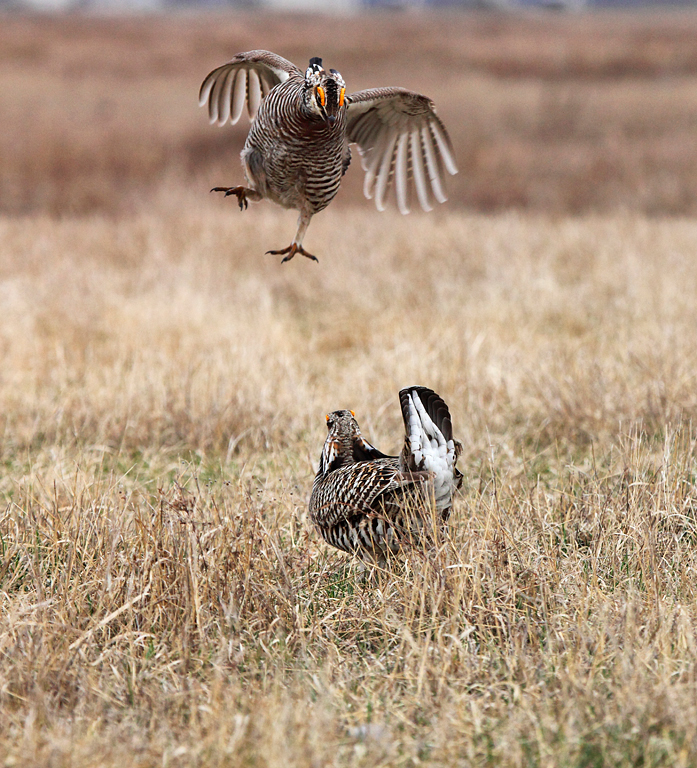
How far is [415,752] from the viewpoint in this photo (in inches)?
91.3

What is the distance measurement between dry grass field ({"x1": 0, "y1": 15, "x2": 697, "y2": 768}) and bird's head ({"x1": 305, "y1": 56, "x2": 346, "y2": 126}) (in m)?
1.52

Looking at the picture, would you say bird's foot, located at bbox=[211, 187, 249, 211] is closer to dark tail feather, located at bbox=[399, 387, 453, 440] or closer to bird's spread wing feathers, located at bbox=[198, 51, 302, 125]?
bird's spread wing feathers, located at bbox=[198, 51, 302, 125]

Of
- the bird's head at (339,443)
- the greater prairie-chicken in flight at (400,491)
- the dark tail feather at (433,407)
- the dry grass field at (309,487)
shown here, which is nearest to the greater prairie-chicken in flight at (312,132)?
the dark tail feather at (433,407)

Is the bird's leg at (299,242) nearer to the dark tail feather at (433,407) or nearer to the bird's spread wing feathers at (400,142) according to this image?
the bird's spread wing feathers at (400,142)

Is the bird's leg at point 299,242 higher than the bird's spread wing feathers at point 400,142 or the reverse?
the reverse

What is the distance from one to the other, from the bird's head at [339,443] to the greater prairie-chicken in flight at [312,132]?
39.9 inches

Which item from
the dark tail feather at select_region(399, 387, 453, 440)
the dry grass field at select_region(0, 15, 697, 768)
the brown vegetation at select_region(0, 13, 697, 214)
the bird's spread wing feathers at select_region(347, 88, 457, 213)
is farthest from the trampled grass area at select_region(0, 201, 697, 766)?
the brown vegetation at select_region(0, 13, 697, 214)

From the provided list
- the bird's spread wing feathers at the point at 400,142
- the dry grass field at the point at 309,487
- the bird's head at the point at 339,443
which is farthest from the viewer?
the bird's head at the point at 339,443

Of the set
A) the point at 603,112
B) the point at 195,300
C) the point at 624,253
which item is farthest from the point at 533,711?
the point at 603,112

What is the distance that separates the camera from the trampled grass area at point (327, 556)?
2.42m

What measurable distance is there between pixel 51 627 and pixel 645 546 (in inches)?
81.0

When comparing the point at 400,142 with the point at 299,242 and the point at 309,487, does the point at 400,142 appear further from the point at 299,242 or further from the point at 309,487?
the point at 309,487

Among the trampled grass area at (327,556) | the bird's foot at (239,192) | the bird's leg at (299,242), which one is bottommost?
the trampled grass area at (327,556)

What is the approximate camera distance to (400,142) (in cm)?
336
